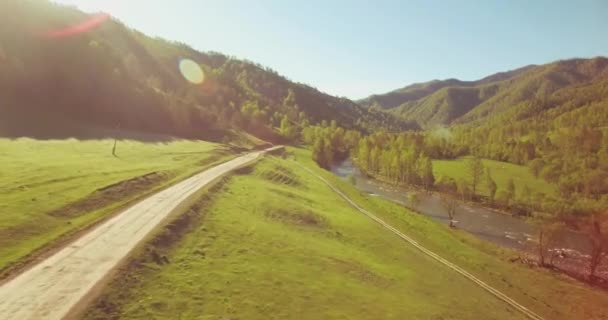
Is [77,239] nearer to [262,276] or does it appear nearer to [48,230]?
[48,230]

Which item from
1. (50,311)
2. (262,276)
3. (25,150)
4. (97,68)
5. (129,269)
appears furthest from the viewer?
(97,68)

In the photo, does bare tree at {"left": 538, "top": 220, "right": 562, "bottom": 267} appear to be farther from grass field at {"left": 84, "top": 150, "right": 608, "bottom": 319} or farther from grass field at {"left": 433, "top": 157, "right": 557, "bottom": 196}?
grass field at {"left": 433, "top": 157, "right": 557, "bottom": 196}

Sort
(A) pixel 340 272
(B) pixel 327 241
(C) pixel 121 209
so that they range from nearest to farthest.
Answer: (A) pixel 340 272
(C) pixel 121 209
(B) pixel 327 241

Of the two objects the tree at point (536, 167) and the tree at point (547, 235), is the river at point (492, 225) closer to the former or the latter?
the tree at point (547, 235)

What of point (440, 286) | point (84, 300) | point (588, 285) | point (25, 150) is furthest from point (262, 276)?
point (588, 285)

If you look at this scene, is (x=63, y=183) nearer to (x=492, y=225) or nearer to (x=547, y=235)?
(x=547, y=235)

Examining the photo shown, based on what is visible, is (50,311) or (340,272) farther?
(340,272)

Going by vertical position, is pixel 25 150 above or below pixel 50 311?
above
